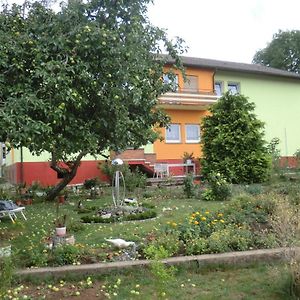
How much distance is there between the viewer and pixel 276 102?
35875 mm

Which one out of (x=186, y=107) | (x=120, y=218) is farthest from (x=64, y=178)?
(x=186, y=107)

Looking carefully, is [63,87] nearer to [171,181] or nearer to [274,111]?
[171,181]

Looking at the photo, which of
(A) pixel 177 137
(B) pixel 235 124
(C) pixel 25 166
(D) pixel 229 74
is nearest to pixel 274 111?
(D) pixel 229 74

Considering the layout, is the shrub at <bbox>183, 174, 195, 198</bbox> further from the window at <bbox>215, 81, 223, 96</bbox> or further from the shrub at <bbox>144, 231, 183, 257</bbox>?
the window at <bbox>215, 81, 223, 96</bbox>

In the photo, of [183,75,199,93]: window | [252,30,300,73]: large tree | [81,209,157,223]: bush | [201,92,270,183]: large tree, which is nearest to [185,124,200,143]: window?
[183,75,199,93]: window

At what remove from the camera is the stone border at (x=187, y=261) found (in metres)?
6.04

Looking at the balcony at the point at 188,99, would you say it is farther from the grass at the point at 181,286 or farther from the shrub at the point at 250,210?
the grass at the point at 181,286

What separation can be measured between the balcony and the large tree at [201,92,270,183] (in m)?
7.56

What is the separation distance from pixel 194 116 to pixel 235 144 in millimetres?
11383

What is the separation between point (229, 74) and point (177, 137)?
23.7ft

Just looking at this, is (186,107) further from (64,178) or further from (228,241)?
(228,241)

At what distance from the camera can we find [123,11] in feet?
25.7

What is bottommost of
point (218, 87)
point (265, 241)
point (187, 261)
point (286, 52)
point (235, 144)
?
point (187, 261)

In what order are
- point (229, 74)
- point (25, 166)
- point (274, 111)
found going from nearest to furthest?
1. point (25, 166)
2. point (229, 74)
3. point (274, 111)
